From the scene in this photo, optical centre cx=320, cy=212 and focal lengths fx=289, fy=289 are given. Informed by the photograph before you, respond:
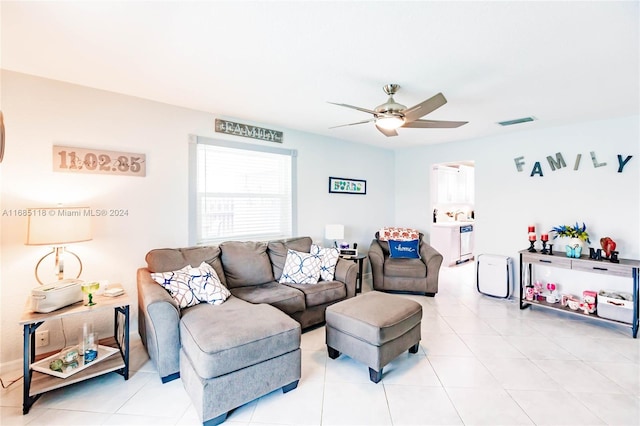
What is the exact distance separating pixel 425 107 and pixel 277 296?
2.12 m

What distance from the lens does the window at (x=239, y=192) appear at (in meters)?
3.30

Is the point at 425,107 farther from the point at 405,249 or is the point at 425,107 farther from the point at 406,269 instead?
the point at 405,249

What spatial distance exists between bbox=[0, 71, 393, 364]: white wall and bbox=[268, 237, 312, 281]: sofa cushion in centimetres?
98

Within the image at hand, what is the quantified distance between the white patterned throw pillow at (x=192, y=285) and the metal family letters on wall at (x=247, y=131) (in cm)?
167

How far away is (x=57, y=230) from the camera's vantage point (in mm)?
2105

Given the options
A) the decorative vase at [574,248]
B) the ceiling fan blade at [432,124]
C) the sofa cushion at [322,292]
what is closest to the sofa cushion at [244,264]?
the sofa cushion at [322,292]

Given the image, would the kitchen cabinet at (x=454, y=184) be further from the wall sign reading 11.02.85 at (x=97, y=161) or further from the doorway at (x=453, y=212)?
the wall sign reading 11.02.85 at (x=97, y=161)

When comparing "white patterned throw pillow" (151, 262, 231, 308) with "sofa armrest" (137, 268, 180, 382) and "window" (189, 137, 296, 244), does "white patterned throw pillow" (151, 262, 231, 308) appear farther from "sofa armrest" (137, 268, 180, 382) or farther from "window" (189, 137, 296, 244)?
"window" (189, 137, 296, 244)

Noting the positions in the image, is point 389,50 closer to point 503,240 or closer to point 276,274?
point 276,274

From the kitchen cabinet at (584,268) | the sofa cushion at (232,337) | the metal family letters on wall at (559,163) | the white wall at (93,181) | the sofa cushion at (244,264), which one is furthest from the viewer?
the metal family letters on wall at (559,163)

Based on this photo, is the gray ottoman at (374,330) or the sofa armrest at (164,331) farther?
the gray ottoman at (374,330)

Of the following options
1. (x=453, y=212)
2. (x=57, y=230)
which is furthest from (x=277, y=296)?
(x=453, y=212)

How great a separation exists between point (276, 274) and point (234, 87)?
203 centimetres

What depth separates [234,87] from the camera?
262cm
